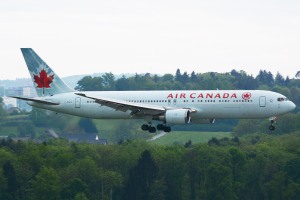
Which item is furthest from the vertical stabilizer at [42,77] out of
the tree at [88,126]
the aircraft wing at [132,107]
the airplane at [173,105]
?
the tree at [88,126]

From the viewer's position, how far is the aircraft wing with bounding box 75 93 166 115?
9888 centimetres

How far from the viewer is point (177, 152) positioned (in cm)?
15200

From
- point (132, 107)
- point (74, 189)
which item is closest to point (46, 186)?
point (74, 189)

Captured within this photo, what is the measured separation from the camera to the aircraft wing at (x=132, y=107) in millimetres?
98875

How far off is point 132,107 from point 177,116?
4.85 metres

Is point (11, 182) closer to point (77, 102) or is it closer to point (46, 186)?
point (46, 186)

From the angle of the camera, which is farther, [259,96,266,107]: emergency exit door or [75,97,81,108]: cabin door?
[75,97,81,108]: cabin door

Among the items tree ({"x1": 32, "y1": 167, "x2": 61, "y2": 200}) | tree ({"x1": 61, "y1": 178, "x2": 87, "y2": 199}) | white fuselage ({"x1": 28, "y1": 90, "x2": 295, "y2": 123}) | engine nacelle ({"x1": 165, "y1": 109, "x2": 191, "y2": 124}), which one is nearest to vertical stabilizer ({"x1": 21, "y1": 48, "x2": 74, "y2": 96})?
white fuselage ({"x1": 28, "y1": 90, "x2": 295, "y2": 123})

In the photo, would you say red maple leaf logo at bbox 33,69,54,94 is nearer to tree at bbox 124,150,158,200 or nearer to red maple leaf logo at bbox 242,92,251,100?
red maple leaf logo at bbox 242,92,251,100

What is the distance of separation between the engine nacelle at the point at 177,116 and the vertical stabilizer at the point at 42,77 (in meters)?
14.9

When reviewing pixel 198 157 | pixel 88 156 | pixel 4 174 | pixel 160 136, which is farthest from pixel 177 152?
pixel 160 136

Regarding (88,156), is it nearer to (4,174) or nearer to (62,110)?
(4,174)

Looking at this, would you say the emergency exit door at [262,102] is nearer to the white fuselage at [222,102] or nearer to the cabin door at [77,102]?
the white fuselage at [222,102]

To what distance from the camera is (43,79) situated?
4279 inches
